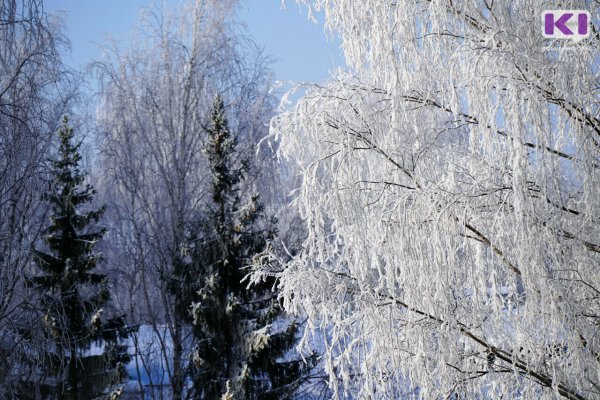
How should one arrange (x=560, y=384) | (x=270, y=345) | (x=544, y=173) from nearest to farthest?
(x=544, y=173), (x=560, y=384), (x=270, y=345)

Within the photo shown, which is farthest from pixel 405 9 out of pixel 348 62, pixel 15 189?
pixel 15 189

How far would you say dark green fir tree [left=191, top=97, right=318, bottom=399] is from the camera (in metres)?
9.76

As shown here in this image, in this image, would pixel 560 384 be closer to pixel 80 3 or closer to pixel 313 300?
pixel 313 300

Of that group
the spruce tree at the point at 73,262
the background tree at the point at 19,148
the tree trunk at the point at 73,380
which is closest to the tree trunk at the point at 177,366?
the spruce tree at the point at 73,262

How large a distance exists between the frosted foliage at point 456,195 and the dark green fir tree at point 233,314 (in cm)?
576

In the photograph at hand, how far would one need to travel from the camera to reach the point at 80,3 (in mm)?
12648

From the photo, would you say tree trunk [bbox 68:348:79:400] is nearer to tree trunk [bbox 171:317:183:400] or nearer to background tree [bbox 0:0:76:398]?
tree trunk [bbox 171:317:183:400]

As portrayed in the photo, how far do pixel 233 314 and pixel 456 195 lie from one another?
690 centimetres

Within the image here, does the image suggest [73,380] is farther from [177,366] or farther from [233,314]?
[233,314]

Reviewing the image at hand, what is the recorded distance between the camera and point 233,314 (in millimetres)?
9844

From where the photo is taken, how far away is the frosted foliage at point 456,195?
3186 mm

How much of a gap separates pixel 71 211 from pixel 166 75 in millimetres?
3455

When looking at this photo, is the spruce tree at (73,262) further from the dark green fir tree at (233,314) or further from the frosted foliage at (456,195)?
the frosted foliage at (456,195)

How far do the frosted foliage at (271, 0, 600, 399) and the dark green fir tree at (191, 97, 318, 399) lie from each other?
18.9ft
